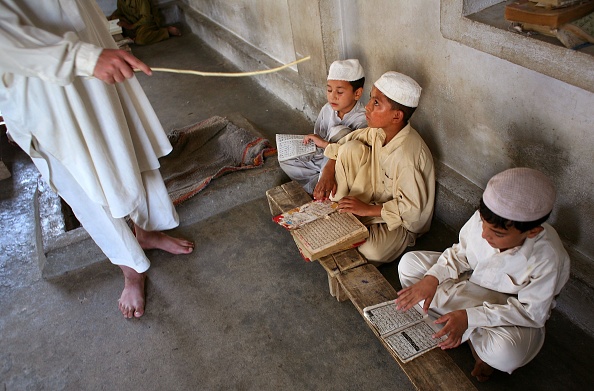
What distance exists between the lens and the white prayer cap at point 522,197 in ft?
5.60

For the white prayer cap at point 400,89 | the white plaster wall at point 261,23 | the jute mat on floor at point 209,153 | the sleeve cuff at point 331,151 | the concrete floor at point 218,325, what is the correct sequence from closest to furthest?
the concrete floor at point 218,325
the white prayer cap at point 400,89
the sleeve cuff at point 331,151
the jute mat on floor at point 209,153
the white plaster wall at point 261,23

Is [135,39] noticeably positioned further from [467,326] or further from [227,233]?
[467,326]

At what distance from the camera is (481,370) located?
2084 millimetres

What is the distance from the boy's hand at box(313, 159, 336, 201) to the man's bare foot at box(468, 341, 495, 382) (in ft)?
4.07

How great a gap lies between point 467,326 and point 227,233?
70.5 inches

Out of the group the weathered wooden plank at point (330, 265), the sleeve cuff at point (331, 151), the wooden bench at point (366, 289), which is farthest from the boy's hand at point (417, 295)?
the sleeve cuff at point (331, 151)

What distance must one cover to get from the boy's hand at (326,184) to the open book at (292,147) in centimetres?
30

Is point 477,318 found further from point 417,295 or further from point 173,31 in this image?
point 173,31

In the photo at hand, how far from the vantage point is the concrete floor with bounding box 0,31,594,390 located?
88.4 inches

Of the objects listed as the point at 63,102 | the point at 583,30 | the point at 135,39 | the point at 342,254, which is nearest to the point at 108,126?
the point at 63,102

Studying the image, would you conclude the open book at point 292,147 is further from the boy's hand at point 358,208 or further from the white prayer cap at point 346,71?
the boy's hand at point 358,208

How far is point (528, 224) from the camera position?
5.73ft

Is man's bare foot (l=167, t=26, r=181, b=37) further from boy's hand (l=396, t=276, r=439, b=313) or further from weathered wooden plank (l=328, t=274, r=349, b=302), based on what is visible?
boy's hand (l=396, t=276, r=439, b=313)

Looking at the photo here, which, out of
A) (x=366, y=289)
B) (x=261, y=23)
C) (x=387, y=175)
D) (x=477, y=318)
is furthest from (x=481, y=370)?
(x=261, y=23)
